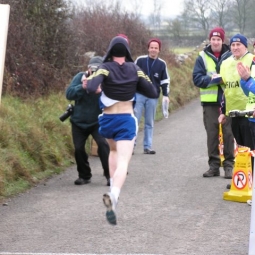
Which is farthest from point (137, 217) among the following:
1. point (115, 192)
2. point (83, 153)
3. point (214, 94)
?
point (214, 94)

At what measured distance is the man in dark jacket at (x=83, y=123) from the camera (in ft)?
38.0

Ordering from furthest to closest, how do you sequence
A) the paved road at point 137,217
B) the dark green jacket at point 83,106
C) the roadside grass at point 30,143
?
the dark green jacket at point 83,106, the roadside grass at point 30,143, the paved road at point 137,217

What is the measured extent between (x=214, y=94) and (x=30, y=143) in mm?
3028

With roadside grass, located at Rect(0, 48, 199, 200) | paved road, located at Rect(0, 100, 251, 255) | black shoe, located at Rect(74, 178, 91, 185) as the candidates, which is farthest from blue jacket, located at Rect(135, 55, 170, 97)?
black shoe, located at Rect(74, 178, 91, 185)

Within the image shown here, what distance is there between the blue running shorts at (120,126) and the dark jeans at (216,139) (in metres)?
3.60

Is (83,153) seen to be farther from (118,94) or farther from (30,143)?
(118,94)

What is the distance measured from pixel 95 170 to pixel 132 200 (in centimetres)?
266

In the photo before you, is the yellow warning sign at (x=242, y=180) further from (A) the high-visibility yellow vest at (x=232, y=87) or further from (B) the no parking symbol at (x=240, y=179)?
(A) the high-visibility yellow vest at (x=232, y=87)

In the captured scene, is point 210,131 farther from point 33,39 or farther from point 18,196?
point 33,39

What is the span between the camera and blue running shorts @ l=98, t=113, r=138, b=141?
28.2 ft

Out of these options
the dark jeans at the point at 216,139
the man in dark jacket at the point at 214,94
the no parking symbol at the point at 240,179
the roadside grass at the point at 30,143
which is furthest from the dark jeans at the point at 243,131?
the roadside grass at the point at 30,143

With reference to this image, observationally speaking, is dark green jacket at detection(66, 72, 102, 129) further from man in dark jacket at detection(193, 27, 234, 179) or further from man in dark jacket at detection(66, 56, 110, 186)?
man in dark jacket at detection(193, 27, 234, 179)

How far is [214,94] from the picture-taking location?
1198 centimetres

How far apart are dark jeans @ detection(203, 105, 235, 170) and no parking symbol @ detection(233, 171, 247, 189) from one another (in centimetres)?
153
